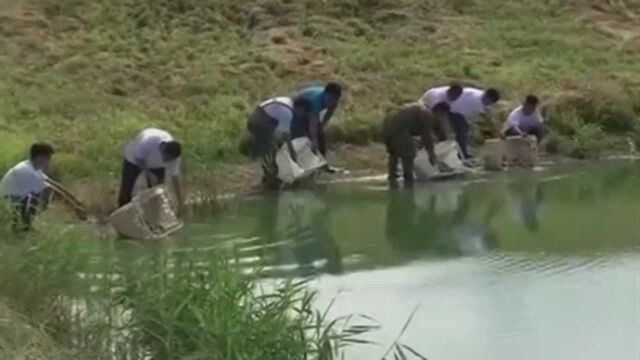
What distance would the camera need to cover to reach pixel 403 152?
14.1 m

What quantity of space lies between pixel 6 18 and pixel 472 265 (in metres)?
11.2

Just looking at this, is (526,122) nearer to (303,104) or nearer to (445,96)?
(445,96)

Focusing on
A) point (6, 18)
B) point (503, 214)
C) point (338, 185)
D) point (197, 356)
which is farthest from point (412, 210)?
point (6, 18)

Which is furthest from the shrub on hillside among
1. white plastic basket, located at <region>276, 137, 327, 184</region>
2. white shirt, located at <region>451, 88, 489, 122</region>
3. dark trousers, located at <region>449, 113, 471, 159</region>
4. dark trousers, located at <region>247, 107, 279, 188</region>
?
dark trousers, located at <region>247, 107, 279, 188</region>

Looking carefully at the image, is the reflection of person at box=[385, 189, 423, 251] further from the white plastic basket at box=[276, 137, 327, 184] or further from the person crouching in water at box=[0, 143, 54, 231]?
the person crouching in water at box=[0, 143, 54, 231]

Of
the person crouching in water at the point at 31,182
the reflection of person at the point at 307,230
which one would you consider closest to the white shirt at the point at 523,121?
→ the reflection of person at the point at 307,230

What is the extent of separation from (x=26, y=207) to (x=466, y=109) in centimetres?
558

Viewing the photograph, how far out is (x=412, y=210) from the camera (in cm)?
1294

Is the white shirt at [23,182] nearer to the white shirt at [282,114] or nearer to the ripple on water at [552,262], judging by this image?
the ripple on water at [552,262]

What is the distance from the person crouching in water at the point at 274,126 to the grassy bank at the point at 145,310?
5.64 meters

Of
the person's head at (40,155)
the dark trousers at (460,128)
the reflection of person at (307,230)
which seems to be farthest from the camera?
the dark trousers at (460,128)

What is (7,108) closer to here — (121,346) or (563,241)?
(563,241)

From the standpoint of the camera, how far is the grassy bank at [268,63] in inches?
642

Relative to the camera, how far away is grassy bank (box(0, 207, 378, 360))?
6.45 meters
